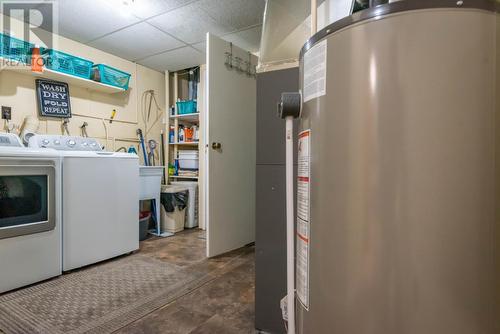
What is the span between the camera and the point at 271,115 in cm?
124

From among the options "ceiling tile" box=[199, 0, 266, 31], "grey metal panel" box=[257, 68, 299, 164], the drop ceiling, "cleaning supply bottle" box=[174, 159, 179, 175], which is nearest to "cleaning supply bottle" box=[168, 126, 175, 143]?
"cleaning supply bottle" box=[174, 159, 179, 175]

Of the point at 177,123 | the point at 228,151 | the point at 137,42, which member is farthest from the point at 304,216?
the point at 177,123

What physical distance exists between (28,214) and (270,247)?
1.81m

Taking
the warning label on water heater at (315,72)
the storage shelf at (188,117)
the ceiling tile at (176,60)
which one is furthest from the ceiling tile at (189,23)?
the warning label on water heater at (315,72)

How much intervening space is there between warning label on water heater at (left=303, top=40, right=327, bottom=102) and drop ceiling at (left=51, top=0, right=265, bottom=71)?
1.94 meters

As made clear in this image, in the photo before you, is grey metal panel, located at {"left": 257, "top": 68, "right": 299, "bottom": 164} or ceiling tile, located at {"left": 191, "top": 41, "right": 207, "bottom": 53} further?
ceiling tile, located at {"left": 191, "top": 41, "right": 207, "bottom": 53}

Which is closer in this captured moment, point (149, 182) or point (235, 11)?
point (235, 11)

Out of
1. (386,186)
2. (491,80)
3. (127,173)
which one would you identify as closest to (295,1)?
(491,80)

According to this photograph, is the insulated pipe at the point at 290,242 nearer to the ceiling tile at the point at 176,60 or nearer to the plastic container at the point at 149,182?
the plastic container at the point at 149,182

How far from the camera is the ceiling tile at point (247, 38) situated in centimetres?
275

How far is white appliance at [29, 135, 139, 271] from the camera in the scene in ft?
6.87

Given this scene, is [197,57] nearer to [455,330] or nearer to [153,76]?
[153,76]

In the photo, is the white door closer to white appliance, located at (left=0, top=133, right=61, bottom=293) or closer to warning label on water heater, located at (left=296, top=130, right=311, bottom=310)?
white appliance, located at (left=0, top=133, right=61, bottom=293)

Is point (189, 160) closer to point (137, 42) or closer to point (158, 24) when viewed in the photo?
point (137, 42)
